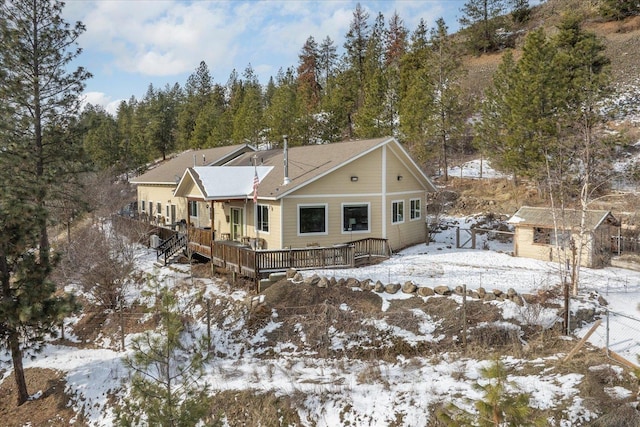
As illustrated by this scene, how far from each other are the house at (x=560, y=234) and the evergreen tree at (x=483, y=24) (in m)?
49.9

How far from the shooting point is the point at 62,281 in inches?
736

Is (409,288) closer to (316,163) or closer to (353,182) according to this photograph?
(353,182)

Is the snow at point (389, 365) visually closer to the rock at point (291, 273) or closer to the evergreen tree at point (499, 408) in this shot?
the rock at point (291, 273)

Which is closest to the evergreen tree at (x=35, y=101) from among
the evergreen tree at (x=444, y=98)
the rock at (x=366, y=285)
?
the rock at (x=366, y=285)

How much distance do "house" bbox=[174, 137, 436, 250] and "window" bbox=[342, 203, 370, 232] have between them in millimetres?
45

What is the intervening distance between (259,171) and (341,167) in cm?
493

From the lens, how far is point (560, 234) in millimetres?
18031

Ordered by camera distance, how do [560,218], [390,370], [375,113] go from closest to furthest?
[390,370]
[560,218]
[375,113]

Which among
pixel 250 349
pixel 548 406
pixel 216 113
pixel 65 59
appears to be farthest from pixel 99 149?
pixel 548 406

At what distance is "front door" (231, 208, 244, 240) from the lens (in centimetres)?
2188

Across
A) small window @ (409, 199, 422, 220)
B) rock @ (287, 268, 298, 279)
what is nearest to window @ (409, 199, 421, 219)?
small window @ (409, 199, 422, 220)

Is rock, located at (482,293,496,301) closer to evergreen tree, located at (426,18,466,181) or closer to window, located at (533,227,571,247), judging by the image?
window, located at (533,227,571,247)

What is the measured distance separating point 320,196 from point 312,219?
107 cm

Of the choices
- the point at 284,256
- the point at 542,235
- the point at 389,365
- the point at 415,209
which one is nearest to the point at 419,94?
the point at 415,209
